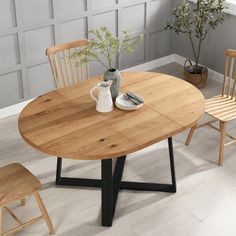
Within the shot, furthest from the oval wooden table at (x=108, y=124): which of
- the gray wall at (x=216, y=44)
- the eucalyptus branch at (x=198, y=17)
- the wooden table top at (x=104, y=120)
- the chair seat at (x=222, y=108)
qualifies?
the gray wall at (x=216, y=44)

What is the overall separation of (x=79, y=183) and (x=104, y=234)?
0.55 metres

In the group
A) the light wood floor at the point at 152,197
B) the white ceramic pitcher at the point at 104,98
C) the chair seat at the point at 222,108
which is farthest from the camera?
the chair seat at the point at 222,108

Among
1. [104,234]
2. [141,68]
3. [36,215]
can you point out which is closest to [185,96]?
[104,234]

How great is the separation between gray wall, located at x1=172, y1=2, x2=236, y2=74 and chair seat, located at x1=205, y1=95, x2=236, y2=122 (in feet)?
3.65

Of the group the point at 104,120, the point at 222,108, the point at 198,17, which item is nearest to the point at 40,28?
the point at 198,17

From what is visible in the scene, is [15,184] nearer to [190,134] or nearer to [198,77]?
[190,134]

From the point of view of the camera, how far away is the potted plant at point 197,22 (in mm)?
4844

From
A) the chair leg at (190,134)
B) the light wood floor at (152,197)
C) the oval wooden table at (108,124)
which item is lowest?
the light wood floor at (152,197)

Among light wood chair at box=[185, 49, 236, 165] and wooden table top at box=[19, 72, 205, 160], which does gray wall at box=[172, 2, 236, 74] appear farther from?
wooden table top at box=[19, 72, 205, 160]

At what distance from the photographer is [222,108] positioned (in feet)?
13.0

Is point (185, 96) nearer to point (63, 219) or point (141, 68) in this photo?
point (63, 219)

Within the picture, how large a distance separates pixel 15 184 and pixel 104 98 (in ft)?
2.54

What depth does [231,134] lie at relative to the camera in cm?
438

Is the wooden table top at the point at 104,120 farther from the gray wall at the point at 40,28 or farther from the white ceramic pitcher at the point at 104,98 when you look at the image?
the gray wall at the point at 40,28
